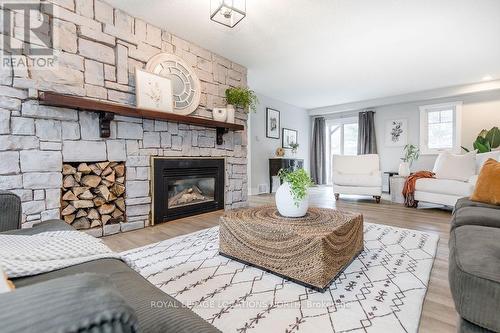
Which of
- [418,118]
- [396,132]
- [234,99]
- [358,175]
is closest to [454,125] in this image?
[418,118]

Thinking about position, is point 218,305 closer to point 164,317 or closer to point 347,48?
point 164,317

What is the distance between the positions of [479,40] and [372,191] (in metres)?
2.49

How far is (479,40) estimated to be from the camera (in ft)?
10.4

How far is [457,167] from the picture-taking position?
367 cm

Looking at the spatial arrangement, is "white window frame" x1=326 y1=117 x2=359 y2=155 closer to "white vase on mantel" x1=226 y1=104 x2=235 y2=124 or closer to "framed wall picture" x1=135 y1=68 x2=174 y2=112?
"white vase on mantel" x1=226 y1=104 x2=235 y2=124

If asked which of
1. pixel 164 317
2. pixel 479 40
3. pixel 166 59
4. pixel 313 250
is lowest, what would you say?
pixel 313 250

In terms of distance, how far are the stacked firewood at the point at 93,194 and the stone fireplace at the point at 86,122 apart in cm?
2

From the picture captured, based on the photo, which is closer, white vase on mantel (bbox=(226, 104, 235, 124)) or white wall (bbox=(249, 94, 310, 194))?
white vase on mantel (bbox=(226, 104, 235, 124))

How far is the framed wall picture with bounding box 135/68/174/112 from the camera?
8.72 feet

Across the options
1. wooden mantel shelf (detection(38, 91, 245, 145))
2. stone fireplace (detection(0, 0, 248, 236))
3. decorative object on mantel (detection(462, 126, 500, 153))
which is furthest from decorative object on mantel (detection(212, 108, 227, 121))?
decorative object on mantel (detection(462, 126, 500, 153))

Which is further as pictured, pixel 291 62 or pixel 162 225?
pixel 291 62

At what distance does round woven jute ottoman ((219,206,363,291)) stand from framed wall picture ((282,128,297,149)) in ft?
15.0

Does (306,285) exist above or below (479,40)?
below

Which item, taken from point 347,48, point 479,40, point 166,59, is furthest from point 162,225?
point 479,40
